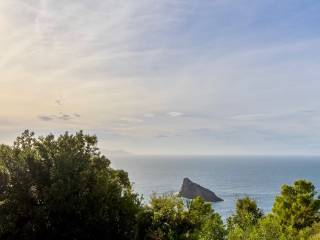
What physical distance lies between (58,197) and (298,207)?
1313 inches

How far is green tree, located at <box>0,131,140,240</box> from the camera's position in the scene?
25172mm

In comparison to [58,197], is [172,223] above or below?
below

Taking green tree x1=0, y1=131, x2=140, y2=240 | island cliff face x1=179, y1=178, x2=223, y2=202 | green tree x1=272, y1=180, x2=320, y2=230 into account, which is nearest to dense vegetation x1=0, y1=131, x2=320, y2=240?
green tree x1=0, y1=131, x2=140, y2=240

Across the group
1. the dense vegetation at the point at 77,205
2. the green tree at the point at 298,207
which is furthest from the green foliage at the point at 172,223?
the green tree at the point at 298,207

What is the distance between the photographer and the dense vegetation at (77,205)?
25188 millimetres

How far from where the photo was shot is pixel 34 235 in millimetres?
24969

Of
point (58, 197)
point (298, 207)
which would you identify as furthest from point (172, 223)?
point (298, 207)

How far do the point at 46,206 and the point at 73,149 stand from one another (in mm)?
4394

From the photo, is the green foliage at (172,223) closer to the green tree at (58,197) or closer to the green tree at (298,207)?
the green tree at (58,197)

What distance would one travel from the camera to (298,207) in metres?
50.1

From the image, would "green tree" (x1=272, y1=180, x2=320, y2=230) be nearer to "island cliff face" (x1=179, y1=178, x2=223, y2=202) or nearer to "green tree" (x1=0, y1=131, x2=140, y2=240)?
"green tree" (x1=0, y1=131, x2=140, y2=240)

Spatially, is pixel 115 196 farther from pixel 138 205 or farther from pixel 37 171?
pixel 37 171

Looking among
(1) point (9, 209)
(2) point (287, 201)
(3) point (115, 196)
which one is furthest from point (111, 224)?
(2) point (287, 201)

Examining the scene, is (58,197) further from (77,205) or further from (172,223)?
(172,223)
